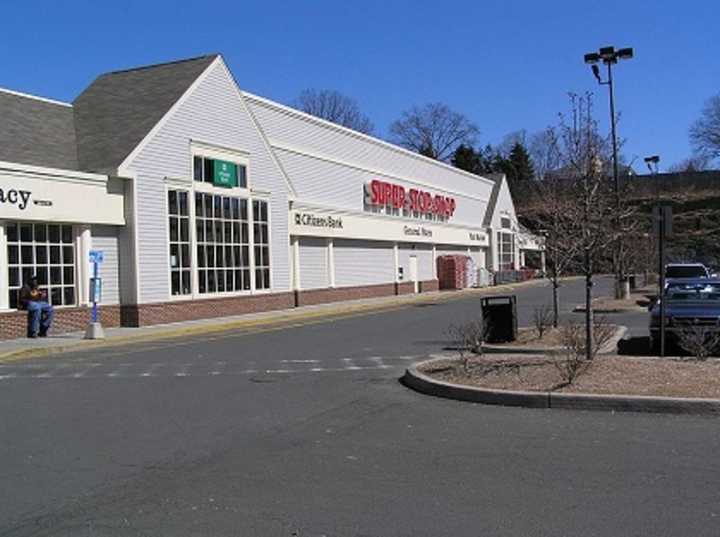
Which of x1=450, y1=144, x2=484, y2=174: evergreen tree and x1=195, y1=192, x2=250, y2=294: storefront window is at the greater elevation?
x1=450, y1=144, x2=484, y2=174: evergreen tree

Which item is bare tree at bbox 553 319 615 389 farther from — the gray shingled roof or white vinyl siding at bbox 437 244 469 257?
white vinyl siding at bbox 437 244 469 257

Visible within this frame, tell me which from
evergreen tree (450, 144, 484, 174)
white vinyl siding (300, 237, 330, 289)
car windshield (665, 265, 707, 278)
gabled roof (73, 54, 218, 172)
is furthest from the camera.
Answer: evergreen tree (450, 144, 484, 174)

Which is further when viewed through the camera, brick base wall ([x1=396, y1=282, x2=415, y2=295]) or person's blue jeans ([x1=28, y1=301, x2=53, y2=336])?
brick base wall ([x1=396, y1=282, x2=415, y2=295])

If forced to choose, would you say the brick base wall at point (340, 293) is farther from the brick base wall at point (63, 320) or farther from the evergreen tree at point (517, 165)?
the evergreen tree at point (517, 165)

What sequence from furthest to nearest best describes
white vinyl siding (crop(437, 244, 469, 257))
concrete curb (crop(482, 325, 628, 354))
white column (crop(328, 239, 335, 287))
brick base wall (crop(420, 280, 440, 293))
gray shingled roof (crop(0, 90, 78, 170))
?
white vinyl siding (crop(437, 244, 469, 257))
brick base wall (crop(420, 280, 440, 293))
white column (crop(328, 239, 335, 287))
gray shingled roof (crop(0, 90, 78, 170))
concrete curb (crop(482, 325, 628, 354))

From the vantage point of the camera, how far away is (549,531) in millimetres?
5477

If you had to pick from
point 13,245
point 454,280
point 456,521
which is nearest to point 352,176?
point 454,280

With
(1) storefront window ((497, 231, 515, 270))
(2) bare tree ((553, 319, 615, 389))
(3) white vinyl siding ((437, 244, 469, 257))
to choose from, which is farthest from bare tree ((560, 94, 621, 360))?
(1) storefront window ((497, 231, 515, 270))

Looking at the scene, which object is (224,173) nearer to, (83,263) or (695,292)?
(83,263)

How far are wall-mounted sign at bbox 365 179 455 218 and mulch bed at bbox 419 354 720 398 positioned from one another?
3366 centimetres

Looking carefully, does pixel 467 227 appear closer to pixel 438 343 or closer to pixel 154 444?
pixel 438 343

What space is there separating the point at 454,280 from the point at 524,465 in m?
48.7

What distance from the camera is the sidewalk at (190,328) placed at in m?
19.8

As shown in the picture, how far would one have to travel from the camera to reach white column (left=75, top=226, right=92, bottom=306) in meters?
24.8
